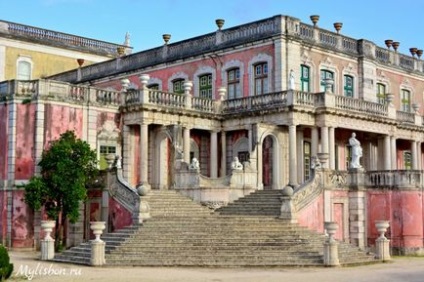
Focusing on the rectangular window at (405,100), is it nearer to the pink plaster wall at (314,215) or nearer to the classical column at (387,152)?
the classical column at (387,152)

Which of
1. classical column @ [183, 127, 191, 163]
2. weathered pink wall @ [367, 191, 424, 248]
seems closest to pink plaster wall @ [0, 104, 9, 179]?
classical column @ [183, 127, 191, 163]

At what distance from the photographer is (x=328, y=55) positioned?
33.7 metres

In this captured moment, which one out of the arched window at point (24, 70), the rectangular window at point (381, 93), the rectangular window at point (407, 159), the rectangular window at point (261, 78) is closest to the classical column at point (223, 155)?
the rectangular window at point (261, 78)

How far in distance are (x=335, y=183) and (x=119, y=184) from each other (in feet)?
26.6

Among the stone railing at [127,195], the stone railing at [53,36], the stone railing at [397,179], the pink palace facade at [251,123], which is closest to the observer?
the stone railing at [127,195]

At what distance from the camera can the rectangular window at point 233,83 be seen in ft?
109

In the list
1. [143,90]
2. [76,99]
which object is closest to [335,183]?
[143,90]

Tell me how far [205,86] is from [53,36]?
14293 millimetres

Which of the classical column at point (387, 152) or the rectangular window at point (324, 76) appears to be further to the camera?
the rectangular window at point (324, 76)

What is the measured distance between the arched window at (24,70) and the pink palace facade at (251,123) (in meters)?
7.28

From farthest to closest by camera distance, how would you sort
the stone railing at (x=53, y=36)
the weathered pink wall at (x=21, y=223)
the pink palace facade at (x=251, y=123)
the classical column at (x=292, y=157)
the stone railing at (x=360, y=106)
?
the stone railing at (x=53, y=36), the stone railing at (x=360, y=106), the classical column at (x=292, y=157), the weathered pink wall at (x=21, y=223), the pink palace facade at (x=251, y=123)

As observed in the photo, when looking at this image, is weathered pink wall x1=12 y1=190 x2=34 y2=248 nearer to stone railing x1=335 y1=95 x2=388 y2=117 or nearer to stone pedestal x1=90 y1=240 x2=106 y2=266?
stone pedestal x1=90 y1=240 x2=106 y2=266

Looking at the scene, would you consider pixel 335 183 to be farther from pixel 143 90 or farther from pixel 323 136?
pixel 143 90

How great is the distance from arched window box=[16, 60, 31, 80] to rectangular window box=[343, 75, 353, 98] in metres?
19.7
